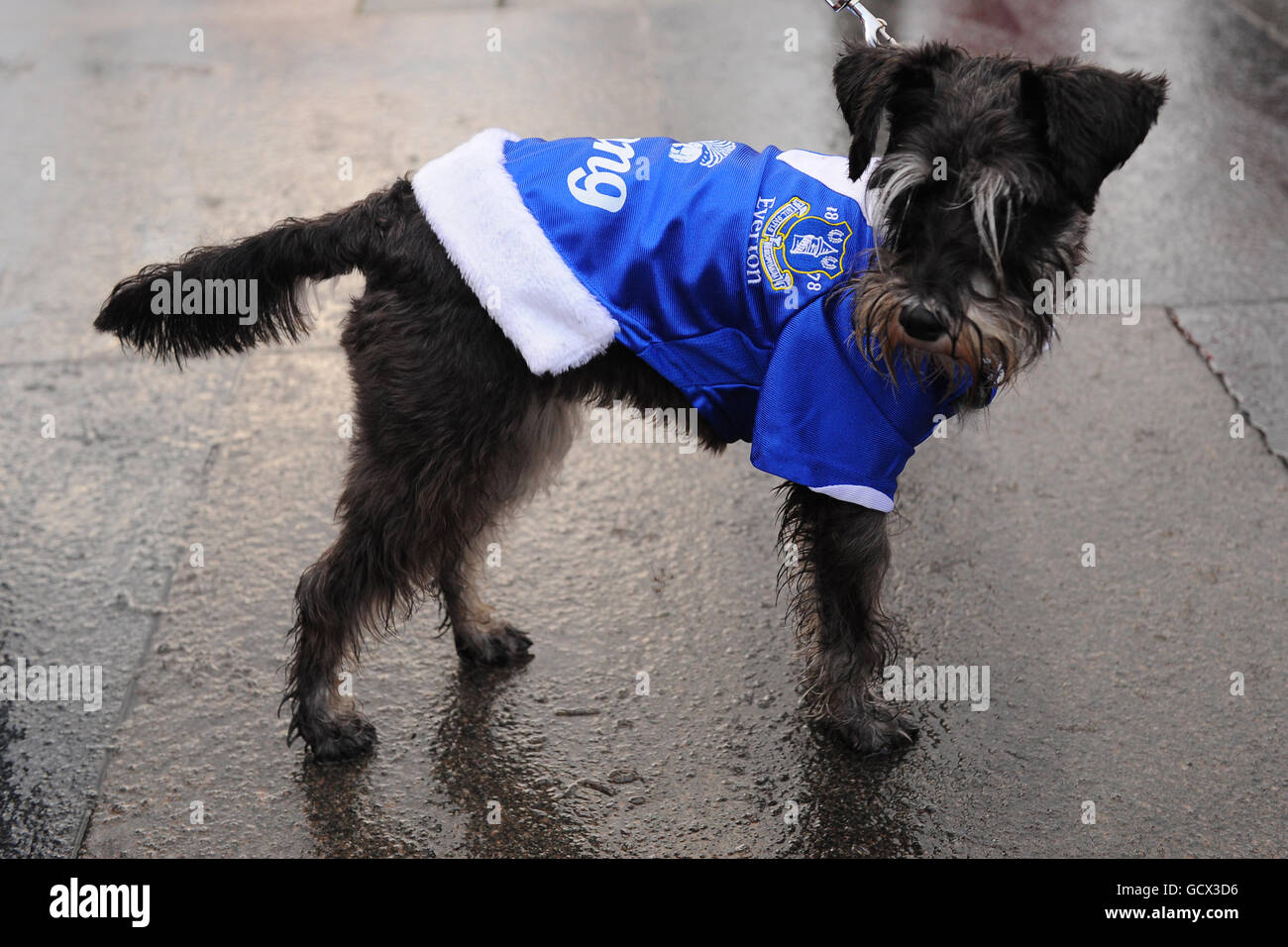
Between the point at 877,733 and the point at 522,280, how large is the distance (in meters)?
1.71

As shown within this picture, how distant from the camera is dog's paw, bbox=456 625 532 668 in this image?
394 centimetres

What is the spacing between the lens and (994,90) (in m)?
2.79

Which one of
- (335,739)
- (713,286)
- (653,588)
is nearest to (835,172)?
(713,286)

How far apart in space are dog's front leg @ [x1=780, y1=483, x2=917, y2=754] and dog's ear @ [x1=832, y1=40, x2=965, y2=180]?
917 mm

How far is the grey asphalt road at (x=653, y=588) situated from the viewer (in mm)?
3457

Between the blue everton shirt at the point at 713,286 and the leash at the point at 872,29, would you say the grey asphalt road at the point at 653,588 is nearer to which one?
the blue everton shirt at the point at 713,286
